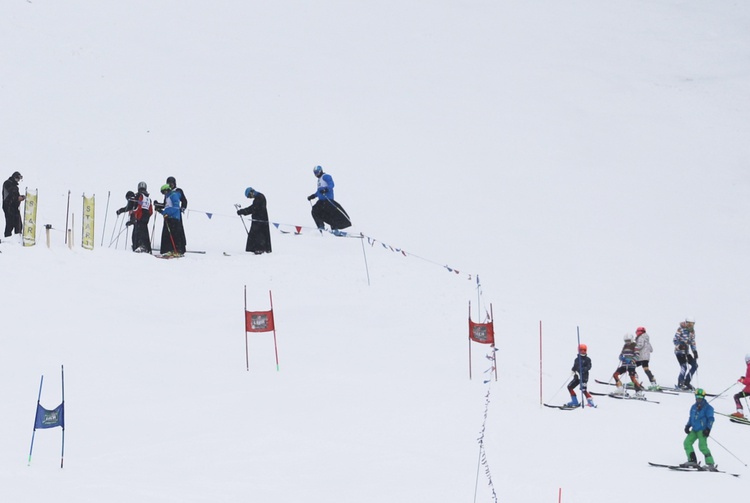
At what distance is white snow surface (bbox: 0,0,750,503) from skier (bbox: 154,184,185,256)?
862 mm

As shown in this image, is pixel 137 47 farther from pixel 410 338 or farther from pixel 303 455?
pixel 303 455

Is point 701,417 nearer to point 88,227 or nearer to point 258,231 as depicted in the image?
point 258,231

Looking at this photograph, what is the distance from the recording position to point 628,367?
16.7 metres

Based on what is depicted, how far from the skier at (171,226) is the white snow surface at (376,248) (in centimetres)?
86

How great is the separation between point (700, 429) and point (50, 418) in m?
8.04

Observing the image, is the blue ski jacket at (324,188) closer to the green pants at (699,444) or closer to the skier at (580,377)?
the skier at (580,377)

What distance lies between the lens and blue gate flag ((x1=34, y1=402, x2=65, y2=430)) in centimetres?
1055

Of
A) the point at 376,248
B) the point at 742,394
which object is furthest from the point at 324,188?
the point at 742,394

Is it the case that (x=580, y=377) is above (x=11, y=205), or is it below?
below

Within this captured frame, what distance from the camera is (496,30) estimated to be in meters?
44.6


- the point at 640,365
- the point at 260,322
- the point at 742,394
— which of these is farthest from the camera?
the point at 640,365

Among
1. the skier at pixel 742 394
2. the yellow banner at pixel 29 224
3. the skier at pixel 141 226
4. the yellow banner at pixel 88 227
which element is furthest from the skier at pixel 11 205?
the skier at pixel 742 394

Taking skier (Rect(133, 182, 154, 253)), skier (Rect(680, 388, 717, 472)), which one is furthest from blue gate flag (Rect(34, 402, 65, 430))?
skier (Rect(133, 182, 154, 253))

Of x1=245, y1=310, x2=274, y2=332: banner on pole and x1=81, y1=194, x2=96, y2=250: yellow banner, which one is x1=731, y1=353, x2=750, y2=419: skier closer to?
x1=245, y1=310, x2=274, y2=332: banner on pole
